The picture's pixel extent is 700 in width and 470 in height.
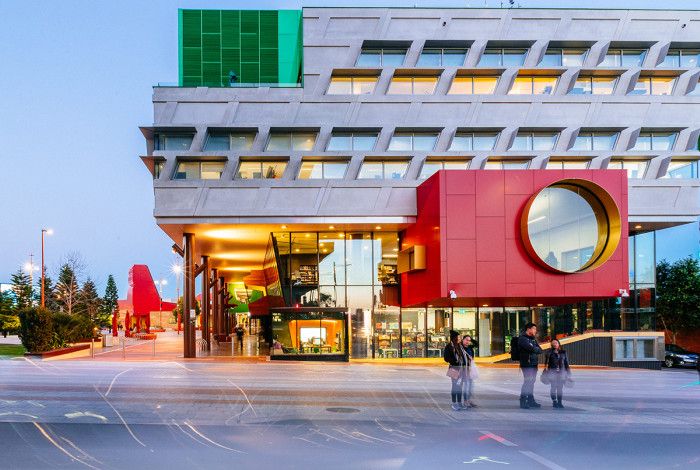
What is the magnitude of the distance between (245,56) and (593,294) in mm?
23050

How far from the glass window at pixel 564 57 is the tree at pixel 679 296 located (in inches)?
813

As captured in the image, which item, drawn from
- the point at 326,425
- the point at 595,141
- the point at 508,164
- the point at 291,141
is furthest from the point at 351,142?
the point at 326,425

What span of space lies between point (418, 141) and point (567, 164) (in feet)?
27.5

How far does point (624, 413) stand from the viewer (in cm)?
1355

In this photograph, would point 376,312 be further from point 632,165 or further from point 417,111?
point 632,165

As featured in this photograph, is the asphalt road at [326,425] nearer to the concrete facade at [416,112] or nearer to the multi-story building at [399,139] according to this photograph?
the multi-story building at [399,139]

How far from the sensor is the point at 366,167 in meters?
31.7

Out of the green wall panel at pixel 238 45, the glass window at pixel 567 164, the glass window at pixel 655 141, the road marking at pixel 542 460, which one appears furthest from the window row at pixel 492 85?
the road marking at pixel 542 460

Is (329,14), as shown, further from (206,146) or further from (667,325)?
(667,325)

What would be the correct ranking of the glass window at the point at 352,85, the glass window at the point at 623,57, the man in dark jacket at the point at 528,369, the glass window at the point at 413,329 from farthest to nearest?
the glass window at the point at 413,329 → the glass window at the point at 623,57 → the glass window at the point at 352,85 → the man in dark jacket at the point at 528,369

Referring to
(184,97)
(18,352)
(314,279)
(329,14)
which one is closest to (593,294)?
(314,279)

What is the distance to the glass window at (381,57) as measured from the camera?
1268 inches

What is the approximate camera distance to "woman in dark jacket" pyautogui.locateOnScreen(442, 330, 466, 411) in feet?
44.6

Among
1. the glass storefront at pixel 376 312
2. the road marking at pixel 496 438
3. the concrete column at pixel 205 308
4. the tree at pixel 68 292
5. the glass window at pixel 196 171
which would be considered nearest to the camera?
the road marking at pixel 496 438
